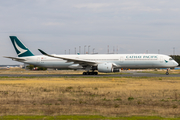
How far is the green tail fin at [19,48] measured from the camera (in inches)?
1807

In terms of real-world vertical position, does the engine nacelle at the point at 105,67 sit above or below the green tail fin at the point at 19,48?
below

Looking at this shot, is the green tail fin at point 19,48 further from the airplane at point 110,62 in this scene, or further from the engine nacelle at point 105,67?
the engine nacelle at point 105,67

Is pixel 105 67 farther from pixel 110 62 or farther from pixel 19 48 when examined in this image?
pixel 19 48

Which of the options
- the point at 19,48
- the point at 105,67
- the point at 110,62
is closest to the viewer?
the point at 105,67

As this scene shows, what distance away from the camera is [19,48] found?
4588 centimetres

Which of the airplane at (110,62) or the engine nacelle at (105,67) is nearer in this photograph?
the engine nacelle at (105,67)

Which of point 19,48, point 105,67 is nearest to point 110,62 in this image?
point 105,67

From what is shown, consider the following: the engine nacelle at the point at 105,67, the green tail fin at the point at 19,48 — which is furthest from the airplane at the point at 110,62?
the green tail fin at the point at 19,48

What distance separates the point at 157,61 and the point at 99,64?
10.4 m

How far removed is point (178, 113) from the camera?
10.1m

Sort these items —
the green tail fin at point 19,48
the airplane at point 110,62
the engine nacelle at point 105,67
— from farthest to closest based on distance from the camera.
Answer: the green tail fin at point 19,48 < the airplane at point 110,62 < the engine nacelle at point 105,67

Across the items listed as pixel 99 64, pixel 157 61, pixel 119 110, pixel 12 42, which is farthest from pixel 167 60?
pixel 119 110

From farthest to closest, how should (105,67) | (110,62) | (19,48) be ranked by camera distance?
(19,48) → (110,62) → (105,67)

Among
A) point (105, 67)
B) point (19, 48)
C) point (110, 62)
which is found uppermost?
point (19, 48)
